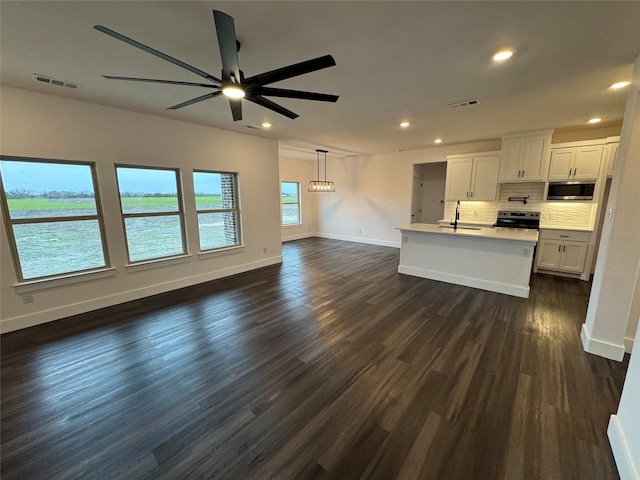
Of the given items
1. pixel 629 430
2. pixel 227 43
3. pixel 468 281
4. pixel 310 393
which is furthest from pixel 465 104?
pixel 310 393

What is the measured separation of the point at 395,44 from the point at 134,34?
2.06 m

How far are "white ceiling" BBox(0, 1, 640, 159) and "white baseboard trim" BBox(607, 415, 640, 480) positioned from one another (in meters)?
2.70

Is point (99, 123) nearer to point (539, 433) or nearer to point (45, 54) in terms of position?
point (45, 54)

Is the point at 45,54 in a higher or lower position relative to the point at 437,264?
higher

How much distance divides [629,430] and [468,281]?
3.11m

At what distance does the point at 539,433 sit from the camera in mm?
1722

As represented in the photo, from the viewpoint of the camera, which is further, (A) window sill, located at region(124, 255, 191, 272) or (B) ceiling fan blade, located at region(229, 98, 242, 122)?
(A) window sill, located at region(124, 255, 191, 272)

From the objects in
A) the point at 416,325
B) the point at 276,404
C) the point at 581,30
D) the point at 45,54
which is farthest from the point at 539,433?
the point at 45,54

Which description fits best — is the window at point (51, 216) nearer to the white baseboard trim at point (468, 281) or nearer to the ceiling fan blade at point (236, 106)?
the ceiling fan blade at point (236, 106)

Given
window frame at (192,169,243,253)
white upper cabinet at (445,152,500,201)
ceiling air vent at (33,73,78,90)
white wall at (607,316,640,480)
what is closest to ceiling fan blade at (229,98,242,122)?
ceiling air vent at (33,73,78,90)

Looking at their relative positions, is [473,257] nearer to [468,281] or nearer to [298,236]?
[468,281]

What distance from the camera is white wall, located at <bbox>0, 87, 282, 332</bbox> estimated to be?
3.03 m

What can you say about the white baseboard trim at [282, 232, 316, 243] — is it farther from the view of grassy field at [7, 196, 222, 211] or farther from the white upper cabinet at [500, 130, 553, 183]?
the white upper cabinet at [500, 130, 553, 183]

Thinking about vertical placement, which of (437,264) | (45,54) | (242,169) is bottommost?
(437,264)
